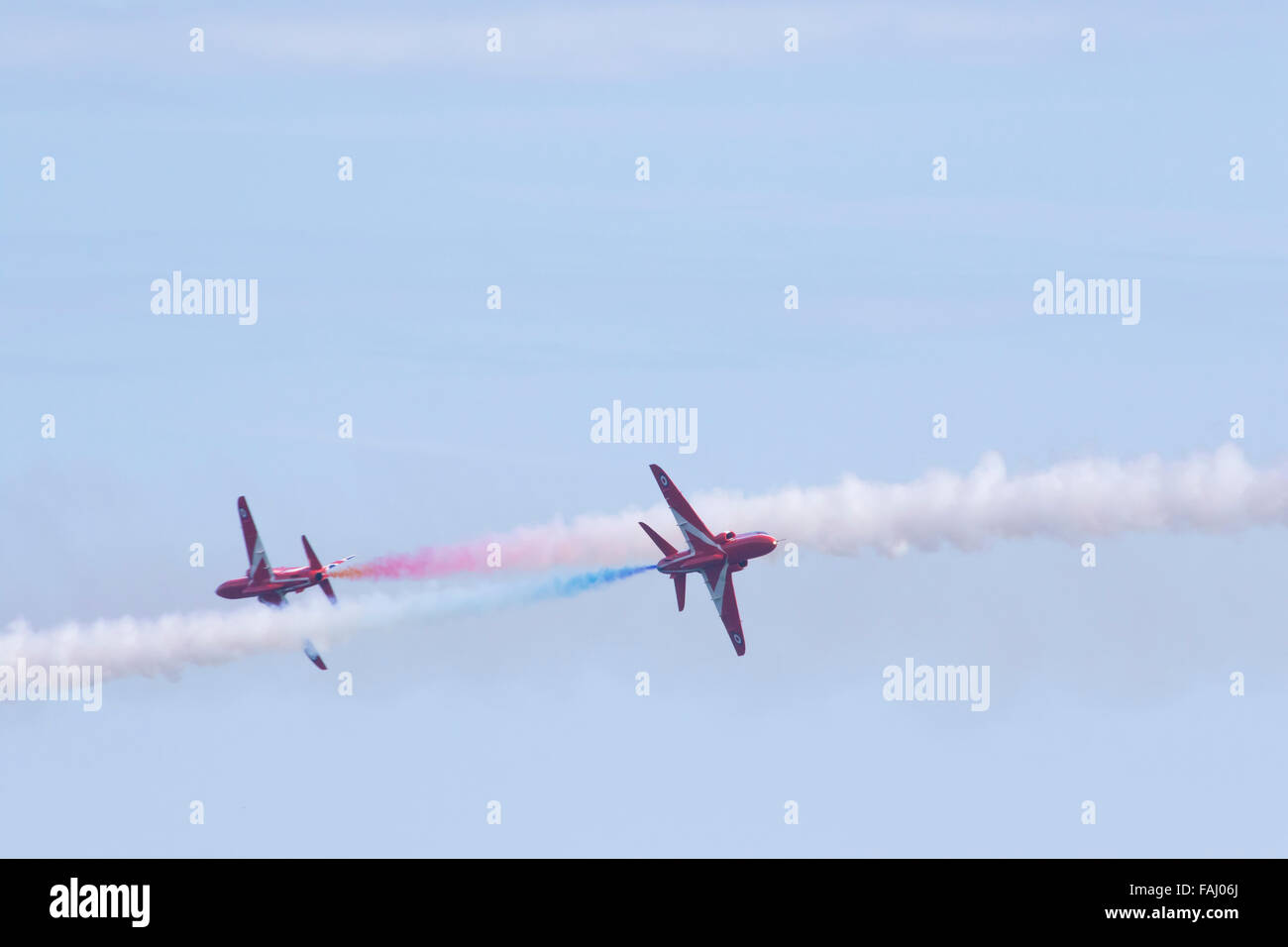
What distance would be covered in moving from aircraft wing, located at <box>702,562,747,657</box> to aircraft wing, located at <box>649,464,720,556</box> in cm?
110

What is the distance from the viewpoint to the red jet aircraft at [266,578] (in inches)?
4862

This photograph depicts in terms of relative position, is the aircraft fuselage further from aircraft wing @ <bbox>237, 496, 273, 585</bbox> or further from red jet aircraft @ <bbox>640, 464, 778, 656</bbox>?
aircraft wing @ <bbox>237, 496, 273, 585</bbox>

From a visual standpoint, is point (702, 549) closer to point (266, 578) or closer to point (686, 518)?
point (686, 518)

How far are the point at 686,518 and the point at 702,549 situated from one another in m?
2.16

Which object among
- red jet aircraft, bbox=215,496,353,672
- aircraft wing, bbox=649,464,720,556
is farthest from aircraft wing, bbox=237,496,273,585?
aircraft wing, bbox=649,464,720,556

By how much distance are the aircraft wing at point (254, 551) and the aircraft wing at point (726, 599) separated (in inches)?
840

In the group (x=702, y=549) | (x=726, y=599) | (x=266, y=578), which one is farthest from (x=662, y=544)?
(x=266, y=578)

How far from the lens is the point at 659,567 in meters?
118

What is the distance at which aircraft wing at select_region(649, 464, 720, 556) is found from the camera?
11894cm

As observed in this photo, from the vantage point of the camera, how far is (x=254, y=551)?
418ft
